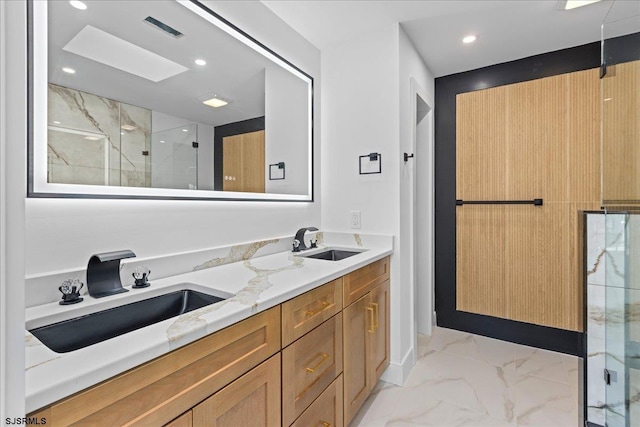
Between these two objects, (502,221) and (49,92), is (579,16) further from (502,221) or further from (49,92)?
(49,92)

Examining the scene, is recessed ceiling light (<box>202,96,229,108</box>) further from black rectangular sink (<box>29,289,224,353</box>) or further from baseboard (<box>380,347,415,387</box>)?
baseboard (<box>380,347,415,387</box>)

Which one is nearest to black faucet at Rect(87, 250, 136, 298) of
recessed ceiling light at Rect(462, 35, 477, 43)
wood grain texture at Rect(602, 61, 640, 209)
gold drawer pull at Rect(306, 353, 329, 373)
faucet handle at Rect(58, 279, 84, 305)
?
faucet handle at Rect(58, 279, 84, 305)

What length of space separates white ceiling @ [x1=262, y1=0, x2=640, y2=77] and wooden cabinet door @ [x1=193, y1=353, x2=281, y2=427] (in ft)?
6.52

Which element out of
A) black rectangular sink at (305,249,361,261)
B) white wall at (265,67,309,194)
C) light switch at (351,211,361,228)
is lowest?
black rectangular sink at (305,249,361,261)

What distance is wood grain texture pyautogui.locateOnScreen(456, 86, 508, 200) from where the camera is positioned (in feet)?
8.84

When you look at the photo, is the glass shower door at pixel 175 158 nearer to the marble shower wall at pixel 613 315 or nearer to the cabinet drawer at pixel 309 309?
the cabinet drawer at pixel 309 309

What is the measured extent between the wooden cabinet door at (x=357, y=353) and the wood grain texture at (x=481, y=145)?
169 cm

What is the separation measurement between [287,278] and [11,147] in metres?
1.00

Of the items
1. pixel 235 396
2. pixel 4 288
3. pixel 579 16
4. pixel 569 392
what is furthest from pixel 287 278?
pixel 579 16

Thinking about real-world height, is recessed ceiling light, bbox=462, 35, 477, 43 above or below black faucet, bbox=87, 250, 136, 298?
above

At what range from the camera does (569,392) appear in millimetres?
2002

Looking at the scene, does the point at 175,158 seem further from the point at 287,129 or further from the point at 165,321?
the point at 287,129

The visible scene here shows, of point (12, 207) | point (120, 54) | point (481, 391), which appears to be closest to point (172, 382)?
point (12, 207)

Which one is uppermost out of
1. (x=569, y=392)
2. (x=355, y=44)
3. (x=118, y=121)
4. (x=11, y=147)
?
(x=355, y=44)
